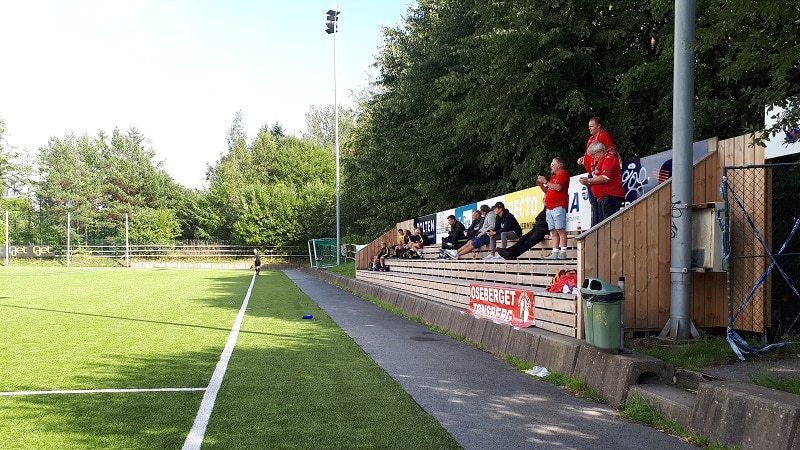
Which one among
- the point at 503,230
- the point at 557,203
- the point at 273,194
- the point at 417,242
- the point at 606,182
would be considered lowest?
the point at 417,242

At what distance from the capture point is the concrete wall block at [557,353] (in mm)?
7230

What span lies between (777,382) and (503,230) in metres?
8.77

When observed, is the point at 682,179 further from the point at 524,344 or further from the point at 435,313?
the point at 435,313

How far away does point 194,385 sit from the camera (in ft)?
22.2

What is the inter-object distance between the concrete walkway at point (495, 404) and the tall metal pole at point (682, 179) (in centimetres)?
194

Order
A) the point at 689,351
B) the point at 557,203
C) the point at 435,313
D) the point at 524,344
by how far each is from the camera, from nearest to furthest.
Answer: the point at 689,351, the point at 524,344, the point at 557,203, the point at 435,313

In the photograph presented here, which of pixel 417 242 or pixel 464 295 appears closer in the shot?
pixel 464 295

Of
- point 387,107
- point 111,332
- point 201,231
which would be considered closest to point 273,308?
point 111,332

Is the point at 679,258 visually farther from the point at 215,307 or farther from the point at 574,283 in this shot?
the point at 215,307

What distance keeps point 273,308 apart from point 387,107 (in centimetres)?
2024

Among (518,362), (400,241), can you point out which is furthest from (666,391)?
(400,241)

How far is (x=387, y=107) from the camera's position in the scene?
113 ft

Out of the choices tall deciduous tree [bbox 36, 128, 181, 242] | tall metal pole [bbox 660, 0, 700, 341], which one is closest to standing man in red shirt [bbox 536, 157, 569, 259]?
tall metal pole [bbox 660, 0, 700, 341]

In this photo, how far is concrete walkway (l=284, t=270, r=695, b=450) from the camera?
195 inches
